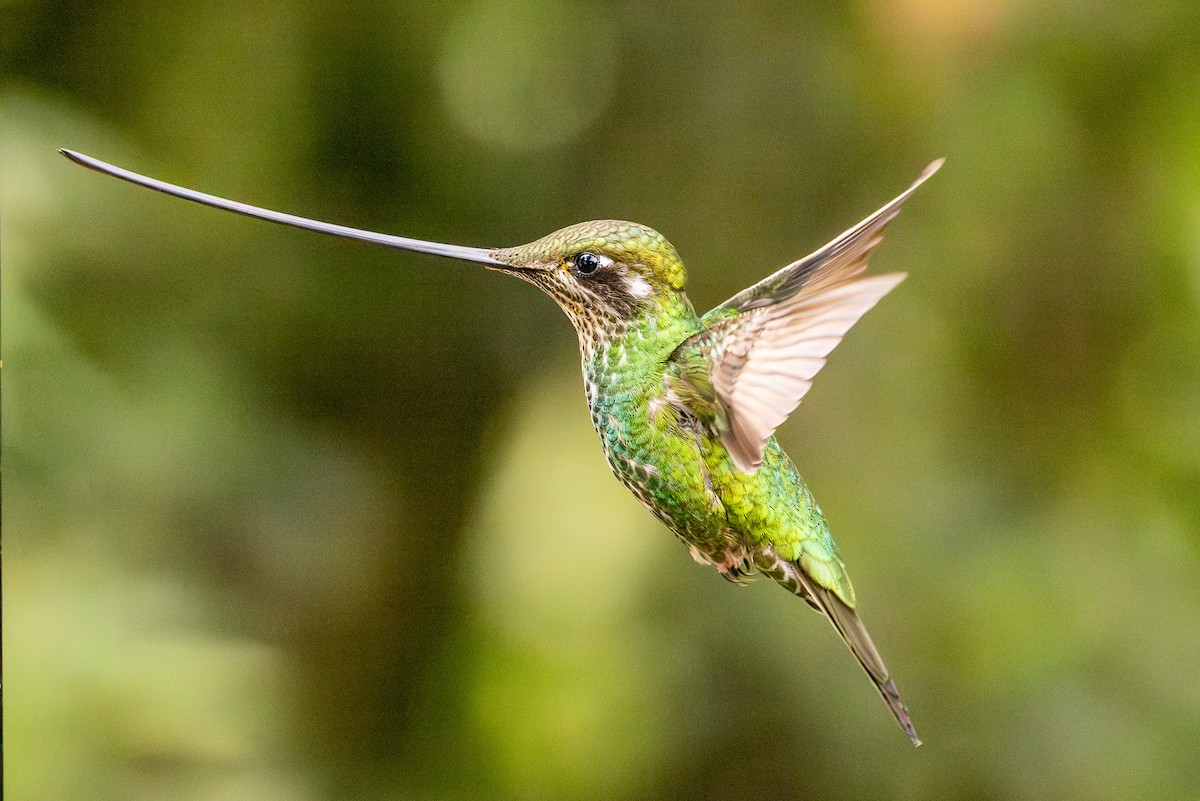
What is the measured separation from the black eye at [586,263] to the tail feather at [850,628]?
315 mm

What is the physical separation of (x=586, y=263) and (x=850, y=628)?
377 mm

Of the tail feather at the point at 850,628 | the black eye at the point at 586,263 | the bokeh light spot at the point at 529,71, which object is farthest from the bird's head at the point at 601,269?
the bokeh light spot at the point at 529,71

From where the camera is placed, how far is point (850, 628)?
91cm

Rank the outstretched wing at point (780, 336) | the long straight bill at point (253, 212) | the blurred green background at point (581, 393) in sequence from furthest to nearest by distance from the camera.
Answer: the blurred green background at point (581, 393) < the outstretched wing at point (780, 336) < the long straight bill at point (253, 212)

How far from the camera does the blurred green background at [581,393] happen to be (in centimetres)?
221

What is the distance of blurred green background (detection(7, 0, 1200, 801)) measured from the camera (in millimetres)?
2207

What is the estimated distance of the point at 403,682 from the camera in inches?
99.4

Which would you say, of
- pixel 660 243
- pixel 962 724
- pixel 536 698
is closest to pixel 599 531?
pixel 536 698

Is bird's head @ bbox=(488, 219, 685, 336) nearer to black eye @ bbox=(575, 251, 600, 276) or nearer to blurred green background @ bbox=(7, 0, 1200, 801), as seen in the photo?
black eye @ bbox=(575, 251, 600, 276)

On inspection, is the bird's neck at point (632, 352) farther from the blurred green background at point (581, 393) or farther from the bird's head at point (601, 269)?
the blurred green background at point (581, 393)

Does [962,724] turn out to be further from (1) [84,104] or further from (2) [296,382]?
(1) [84,104]

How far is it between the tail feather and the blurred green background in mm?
1263

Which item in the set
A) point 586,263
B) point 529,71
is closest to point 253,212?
point 586,263

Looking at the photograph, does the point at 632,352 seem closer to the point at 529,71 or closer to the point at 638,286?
the point at 638,286
